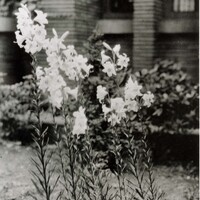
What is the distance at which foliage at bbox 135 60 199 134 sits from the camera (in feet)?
23.5

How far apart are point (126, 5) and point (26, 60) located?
234 cm

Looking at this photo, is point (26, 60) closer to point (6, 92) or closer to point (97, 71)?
point (6, 92)

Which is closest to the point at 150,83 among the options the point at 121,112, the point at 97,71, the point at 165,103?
the point at 165,103

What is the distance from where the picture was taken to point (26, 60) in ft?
34.4

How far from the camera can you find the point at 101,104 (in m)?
6.71

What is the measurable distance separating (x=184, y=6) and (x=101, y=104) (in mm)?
4085

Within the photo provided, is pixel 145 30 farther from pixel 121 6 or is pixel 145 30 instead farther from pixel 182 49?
pixel 121 6

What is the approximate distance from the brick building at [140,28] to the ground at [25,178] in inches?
98.9

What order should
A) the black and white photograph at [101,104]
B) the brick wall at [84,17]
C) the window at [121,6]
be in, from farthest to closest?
1. the window at [121,6]
2. the brick wall at [84,17]
3. the black and white photograph at [101,104]

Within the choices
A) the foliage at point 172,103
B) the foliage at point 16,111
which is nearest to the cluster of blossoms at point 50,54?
the foliage at point 172,103

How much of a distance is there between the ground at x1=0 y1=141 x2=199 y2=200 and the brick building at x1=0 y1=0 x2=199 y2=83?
98.9 inches

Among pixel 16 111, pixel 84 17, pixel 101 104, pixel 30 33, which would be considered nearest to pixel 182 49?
pixel 84 17

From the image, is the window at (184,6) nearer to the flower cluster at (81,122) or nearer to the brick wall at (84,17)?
the brick wall at (84,17)

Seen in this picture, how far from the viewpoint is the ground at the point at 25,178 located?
19.2 ft
